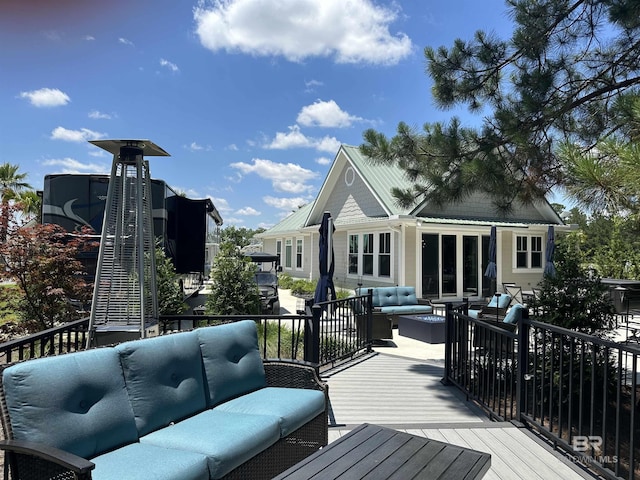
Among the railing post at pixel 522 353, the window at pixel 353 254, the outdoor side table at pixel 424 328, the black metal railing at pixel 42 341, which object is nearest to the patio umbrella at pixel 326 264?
the outdoor side table at pixel 424 328

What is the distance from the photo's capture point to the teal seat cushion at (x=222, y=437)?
7.77 ft

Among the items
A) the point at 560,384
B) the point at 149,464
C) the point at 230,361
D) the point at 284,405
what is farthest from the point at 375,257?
the point at 149,464

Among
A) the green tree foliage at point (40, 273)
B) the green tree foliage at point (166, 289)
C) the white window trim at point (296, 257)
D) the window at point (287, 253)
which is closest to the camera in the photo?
the green tree foliage at point (40, 273)

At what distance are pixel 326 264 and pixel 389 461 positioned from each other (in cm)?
752

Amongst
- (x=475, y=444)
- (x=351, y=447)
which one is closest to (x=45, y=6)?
(x=351, y=447)

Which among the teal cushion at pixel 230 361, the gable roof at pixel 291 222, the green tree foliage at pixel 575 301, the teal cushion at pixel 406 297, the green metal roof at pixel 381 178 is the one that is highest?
the green metal roof at pixel 381 178

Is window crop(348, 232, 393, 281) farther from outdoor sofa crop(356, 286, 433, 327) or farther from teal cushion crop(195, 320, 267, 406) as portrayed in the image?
teal cushion crop(195, 320, 267, 406)

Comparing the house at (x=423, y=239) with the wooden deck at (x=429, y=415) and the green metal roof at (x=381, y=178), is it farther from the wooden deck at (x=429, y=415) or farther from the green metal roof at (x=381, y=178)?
the wooden deck at (x=429, y=415)

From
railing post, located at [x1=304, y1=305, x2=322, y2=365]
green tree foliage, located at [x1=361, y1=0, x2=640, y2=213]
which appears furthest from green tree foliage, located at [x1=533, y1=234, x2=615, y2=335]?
railing post, located at [x1=304, y1=305, x2=322, y2=365]

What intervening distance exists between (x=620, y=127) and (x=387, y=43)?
675 centimetres

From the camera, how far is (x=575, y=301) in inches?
176

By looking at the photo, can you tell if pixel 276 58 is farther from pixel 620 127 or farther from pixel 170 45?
pixel 620 127

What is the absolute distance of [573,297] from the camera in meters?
4.48

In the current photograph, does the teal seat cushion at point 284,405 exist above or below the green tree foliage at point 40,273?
below
